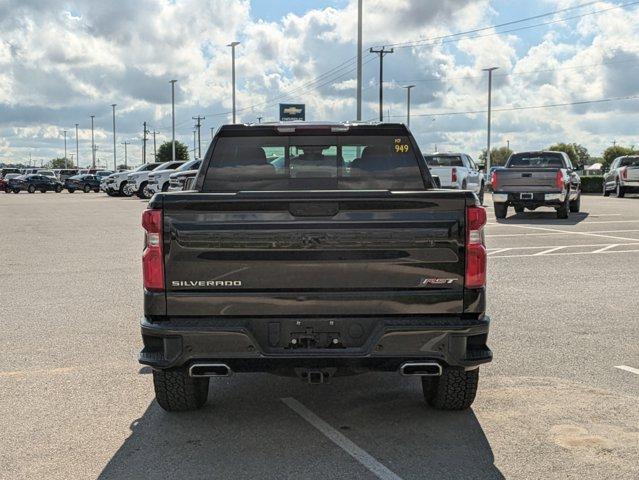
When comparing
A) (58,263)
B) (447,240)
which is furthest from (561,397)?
(58,263)

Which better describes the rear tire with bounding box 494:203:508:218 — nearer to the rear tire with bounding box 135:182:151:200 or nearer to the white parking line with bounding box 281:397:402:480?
the white parking line with bounding box 281:397:402:480

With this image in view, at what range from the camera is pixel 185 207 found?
4.14 meters

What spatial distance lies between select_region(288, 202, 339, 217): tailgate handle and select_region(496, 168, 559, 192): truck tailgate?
682 inches

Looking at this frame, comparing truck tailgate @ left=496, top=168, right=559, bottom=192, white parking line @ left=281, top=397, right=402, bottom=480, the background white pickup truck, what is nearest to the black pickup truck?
white parking line @ left=281, top=397, right=402, bottom=480

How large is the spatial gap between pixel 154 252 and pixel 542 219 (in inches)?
757

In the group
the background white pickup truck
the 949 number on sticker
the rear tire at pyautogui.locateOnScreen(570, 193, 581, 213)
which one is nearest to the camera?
the 949 number on sticker

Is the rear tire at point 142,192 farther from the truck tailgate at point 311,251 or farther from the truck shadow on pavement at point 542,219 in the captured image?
the truck tailgate at point 311,251

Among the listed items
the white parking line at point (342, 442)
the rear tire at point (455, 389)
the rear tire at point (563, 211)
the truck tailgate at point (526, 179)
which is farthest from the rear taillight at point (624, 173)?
the white parking line at point (342, 442)

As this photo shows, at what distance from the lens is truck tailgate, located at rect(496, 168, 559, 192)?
804 inches

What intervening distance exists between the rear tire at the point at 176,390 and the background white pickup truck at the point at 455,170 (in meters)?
20.9

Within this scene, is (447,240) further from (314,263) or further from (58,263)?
(58,263)

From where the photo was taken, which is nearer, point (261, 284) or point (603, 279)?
point (261, 284)

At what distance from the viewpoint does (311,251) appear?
13.6 ft

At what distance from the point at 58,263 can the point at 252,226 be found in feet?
30.6
